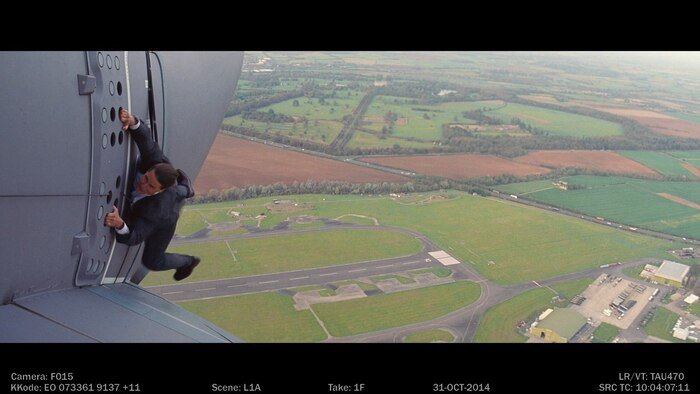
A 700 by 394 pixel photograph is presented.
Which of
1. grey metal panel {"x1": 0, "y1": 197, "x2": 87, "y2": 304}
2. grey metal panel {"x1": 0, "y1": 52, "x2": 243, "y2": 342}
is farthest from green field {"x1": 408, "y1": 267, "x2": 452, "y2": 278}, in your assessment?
grey metal panel {"x1": 0, "y1": 197, "x2": 87, "y2": 304}

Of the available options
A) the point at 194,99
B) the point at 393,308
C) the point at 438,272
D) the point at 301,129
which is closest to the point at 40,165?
the point at 194,99

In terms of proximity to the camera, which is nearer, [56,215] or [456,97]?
[56,215]

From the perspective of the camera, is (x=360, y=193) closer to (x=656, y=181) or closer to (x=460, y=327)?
(x=460, y=327)

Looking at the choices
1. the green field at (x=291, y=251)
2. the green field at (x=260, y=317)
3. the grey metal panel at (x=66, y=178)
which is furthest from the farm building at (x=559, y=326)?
the grey metal panel at (x=66, y=178)

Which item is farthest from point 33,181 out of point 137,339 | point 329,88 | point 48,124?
point 329,88

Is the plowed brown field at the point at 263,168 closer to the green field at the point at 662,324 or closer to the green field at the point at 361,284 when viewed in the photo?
the green field at the point at 361,284

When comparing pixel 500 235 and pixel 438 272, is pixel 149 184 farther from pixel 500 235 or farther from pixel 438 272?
pixel 500 235

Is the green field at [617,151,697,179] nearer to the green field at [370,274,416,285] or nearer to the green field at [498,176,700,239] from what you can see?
the green field at [498,176,700,239]
